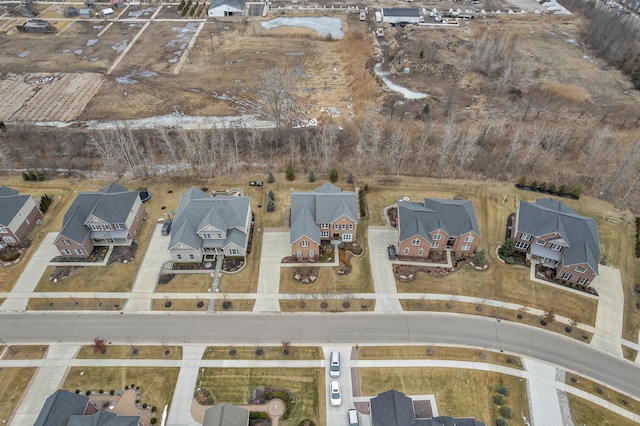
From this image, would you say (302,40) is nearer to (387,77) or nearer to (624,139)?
(387,77)

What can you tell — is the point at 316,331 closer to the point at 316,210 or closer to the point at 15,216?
the point at 316,210

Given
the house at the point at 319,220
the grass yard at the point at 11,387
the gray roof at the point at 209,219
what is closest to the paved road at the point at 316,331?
the grass yard at the point at 11,387

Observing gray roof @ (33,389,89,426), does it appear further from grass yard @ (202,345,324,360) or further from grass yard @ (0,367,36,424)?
grass yard @ (202,345,324,360)

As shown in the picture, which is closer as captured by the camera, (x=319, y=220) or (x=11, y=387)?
(x=11, y=387)

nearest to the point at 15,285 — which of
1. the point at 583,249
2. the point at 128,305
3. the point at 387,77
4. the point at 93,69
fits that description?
the point at 128,305

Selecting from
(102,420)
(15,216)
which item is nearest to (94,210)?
(15,216)
